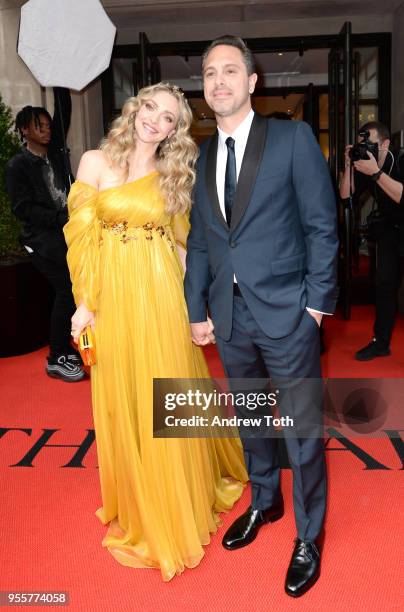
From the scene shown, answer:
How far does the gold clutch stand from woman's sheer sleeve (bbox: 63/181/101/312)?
0.08m

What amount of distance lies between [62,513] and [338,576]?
44.8 inches

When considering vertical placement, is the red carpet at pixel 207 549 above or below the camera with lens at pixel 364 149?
below

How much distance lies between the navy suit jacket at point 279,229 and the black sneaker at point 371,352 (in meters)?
2.76

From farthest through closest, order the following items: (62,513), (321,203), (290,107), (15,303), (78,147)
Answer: (290,107) < (78,147) < (15,303) < (62,513) < (321,203)

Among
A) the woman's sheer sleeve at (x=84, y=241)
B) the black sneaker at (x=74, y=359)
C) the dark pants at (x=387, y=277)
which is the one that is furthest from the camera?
the dark pants at (x=387, y=277)

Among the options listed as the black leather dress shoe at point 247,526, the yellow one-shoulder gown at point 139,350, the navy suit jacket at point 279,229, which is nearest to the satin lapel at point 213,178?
the navy suit jacket at point 279,229

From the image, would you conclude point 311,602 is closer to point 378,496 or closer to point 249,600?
point 249,600

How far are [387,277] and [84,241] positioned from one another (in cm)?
301

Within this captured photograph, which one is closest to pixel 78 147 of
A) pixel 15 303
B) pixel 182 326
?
pixel 15 303

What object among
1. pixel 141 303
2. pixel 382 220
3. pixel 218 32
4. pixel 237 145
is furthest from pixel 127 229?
pixel 218 32

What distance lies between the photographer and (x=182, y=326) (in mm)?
2129

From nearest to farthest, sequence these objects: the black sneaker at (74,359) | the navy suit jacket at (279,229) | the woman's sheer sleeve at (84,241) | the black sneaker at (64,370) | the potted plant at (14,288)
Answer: the navy suit jacket at (279,229), the woman's sheer sleeve at (84,241), the black sneaker at (64,370), the black sneaker at (74,359), the potted plant at (14,288)

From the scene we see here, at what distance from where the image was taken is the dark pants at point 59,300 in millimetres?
4211

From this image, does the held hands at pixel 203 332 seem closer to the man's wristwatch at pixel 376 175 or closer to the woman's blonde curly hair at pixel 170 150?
the woman's blonde curly hair at pixel 170 150
